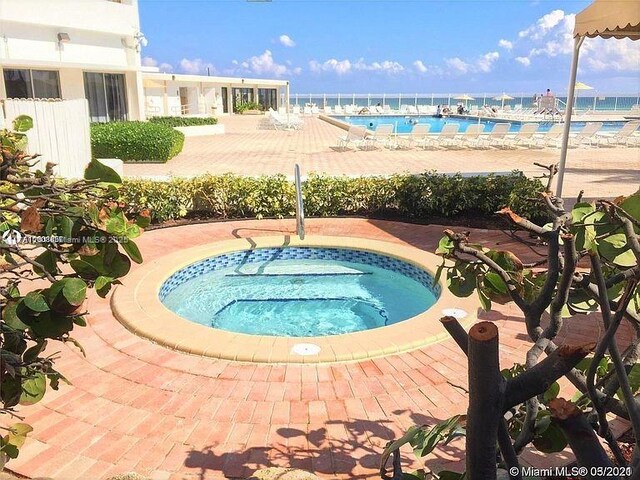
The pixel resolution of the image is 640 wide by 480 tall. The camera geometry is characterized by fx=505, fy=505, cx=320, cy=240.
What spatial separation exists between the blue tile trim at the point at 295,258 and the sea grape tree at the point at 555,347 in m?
4.85

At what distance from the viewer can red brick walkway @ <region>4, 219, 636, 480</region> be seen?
291 cm

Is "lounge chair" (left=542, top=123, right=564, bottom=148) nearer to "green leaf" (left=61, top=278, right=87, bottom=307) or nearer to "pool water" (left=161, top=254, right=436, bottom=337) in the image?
"pool water" (left=161, top=254, right=436, bottom=337)

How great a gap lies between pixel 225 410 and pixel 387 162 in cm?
1282

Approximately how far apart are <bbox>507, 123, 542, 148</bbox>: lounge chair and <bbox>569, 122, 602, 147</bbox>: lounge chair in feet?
4.30

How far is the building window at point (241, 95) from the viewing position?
4331cm

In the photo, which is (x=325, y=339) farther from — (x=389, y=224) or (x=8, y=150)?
(x=389, y=224)

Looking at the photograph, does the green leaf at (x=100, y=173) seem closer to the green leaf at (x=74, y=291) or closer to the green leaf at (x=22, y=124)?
the green leaf at (x=74, y=291)

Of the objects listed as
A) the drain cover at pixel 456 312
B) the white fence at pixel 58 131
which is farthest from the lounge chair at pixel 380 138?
the drain cover at pixel 456 312

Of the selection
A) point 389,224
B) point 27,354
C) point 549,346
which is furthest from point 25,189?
point 389,224

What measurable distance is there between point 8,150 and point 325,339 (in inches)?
136

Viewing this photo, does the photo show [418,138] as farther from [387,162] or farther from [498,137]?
[387,162]

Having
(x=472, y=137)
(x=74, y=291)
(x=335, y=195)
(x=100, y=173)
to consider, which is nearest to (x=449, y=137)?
(x=472, y=137)

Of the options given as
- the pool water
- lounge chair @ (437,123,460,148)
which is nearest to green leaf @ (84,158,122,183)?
the pool water

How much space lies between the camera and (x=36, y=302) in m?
1.10
